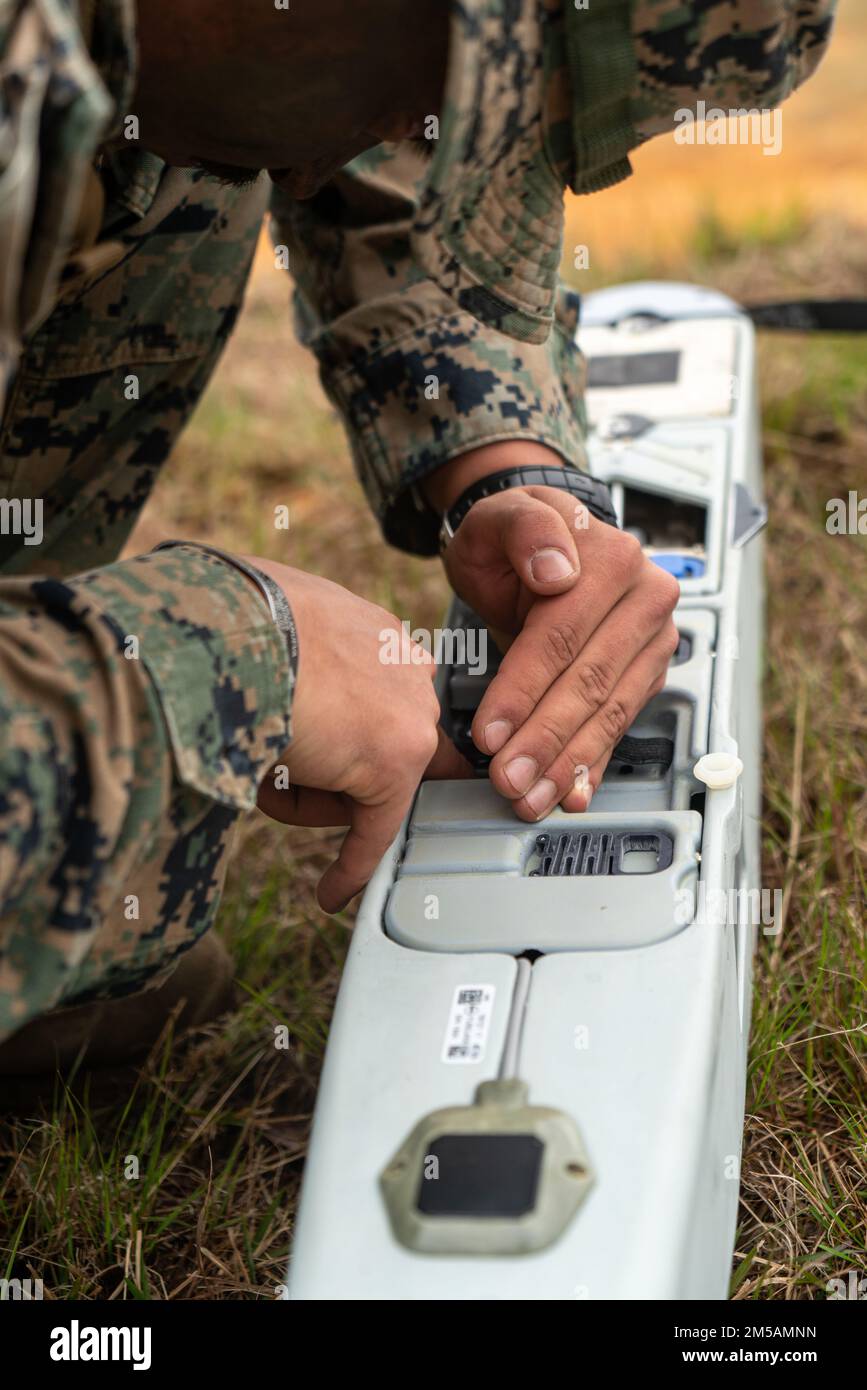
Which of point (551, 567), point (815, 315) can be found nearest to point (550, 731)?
point (551, 567)

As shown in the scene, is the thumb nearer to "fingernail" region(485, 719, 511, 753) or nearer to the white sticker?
"fingernail" region(485, 719, 511, 753)

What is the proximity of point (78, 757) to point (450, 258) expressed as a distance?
1.75ft

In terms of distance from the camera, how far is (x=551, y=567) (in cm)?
157

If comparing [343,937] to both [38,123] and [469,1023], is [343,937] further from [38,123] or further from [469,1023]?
[38,123]

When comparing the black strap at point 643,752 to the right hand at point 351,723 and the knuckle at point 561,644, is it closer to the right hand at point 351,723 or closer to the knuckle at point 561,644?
the knuckle at point 561,644

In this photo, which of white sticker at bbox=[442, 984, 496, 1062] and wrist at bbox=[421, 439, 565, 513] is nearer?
white sticker at bbox=[442, 984, 496, 1062]

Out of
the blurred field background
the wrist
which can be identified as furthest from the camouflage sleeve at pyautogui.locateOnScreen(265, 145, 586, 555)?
the blurred field background

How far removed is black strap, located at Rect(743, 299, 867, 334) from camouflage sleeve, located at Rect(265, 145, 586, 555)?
122 centimetres

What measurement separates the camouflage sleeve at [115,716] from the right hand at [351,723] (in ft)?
0.19

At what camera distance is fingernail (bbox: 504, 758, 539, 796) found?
1.50 metres

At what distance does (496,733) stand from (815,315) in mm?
1904

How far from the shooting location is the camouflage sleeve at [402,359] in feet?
6.12

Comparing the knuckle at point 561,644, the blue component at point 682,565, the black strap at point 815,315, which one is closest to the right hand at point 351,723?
the knuckle at point 561,644

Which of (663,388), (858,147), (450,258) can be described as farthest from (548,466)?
(858,147)
